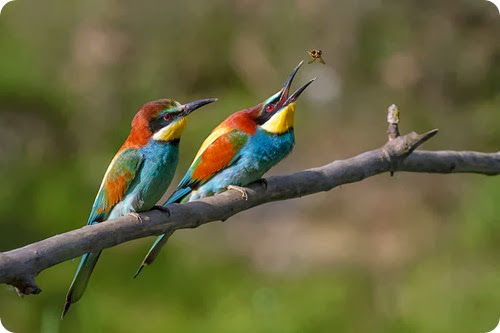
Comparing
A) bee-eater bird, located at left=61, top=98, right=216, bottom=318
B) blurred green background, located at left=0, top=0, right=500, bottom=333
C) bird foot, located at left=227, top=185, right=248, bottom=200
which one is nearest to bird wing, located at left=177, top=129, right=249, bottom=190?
bird foot, located at left=227, top=185, right=248, bottom=200

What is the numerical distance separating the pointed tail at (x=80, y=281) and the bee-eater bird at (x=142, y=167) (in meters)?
0.12

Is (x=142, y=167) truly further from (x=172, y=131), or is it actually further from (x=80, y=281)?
(x=80, y=281)

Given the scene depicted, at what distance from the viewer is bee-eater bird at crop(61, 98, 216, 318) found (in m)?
1.54

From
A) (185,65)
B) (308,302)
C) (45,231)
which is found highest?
(185,65)

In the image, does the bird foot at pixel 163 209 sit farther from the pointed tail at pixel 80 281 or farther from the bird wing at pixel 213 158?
the bird wing at pixel 213 158

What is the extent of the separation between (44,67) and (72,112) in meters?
0.27

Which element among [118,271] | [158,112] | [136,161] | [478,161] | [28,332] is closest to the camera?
[158,112]

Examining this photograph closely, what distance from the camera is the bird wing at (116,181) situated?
1.60 m

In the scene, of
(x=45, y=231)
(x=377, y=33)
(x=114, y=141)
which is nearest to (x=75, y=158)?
(x=114, y=141)

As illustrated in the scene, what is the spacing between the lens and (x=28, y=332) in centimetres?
284

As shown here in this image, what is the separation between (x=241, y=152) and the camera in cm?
194

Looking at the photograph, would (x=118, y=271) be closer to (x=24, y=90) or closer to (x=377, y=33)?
(x=24, y=90)

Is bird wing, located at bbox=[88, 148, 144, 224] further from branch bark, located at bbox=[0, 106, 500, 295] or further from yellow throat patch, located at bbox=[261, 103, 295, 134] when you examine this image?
yellow throat patch, located at bbox=[261, 103, 295, 134]

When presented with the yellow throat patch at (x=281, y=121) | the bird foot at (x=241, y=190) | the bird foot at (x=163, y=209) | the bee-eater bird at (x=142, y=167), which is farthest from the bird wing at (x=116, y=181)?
the yellow throat patch at (x=281, y=121)
